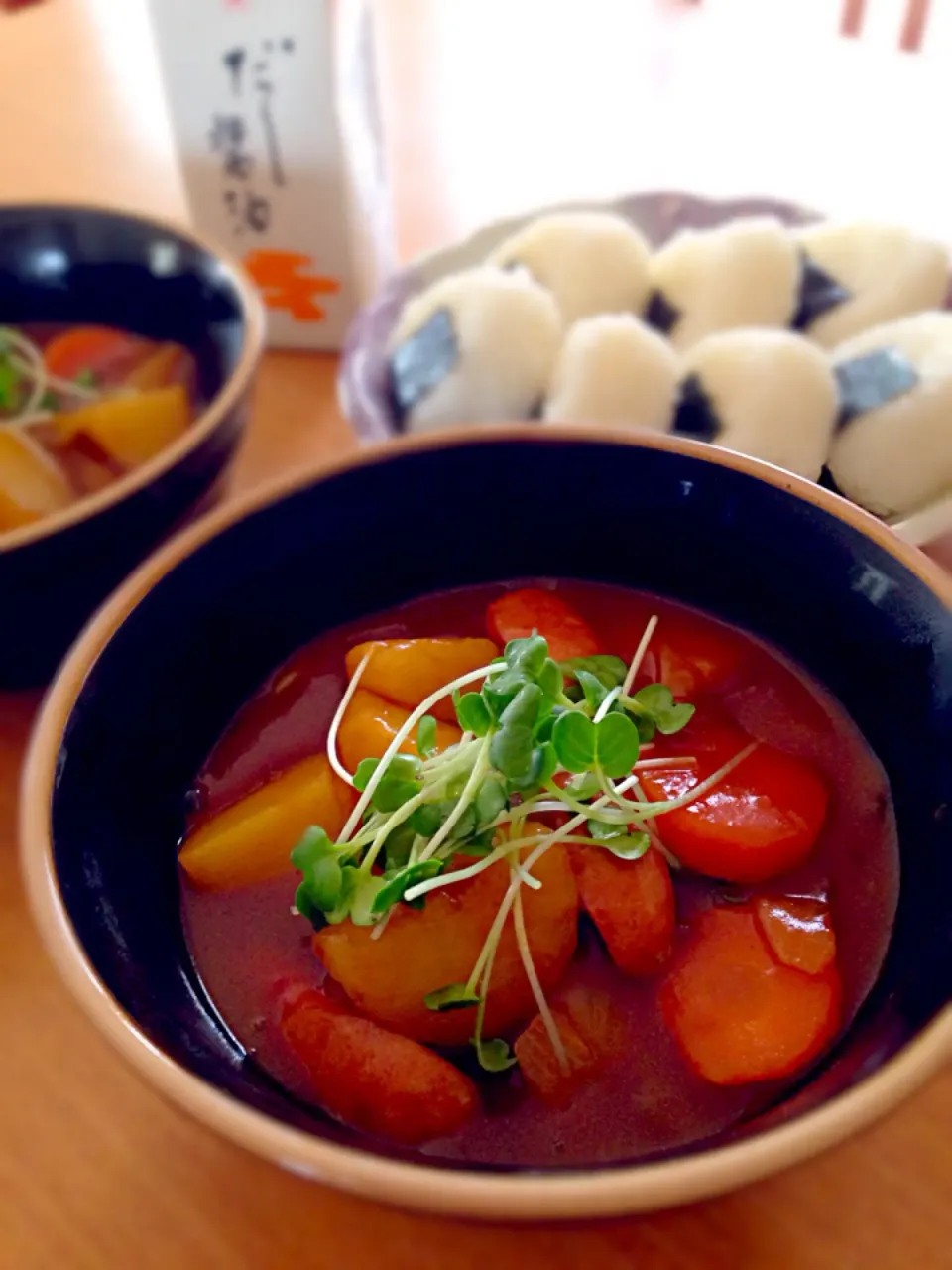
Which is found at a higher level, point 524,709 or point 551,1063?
point 524,709

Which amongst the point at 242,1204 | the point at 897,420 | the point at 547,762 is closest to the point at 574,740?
the point at 547,762

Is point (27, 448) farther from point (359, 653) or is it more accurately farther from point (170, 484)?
point (359, 653)

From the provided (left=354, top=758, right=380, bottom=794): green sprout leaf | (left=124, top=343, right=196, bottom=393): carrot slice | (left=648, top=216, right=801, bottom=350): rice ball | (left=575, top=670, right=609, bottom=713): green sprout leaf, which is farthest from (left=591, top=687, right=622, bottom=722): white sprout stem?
(left=124, top=343, right=196, bottom=393): carrot slice

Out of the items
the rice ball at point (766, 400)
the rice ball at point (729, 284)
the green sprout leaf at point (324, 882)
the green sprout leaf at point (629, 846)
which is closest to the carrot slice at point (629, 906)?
the green sprout leaf at point (629, 846)

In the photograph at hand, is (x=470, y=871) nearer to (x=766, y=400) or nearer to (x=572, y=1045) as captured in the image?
(x=572, y=1045)

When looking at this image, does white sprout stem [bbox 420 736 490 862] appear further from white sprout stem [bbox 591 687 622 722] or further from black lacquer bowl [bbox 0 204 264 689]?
black lacquer bowl [bbox 0 204 264 689]

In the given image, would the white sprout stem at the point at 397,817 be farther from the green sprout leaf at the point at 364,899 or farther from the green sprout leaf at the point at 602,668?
the green sprout leaf at the point at 602,668

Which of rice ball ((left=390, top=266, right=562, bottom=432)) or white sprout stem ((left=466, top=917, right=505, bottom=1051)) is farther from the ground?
rice ball ((left=390, top=266, right=562, bottom=432))

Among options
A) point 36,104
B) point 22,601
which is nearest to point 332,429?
point 22,601
